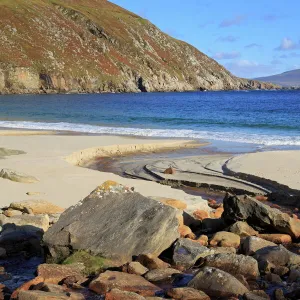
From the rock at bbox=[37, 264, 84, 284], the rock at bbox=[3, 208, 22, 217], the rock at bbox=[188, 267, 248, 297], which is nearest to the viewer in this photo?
the rock at bbox=[188, 267, 248, 297]

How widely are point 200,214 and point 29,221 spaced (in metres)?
3.52

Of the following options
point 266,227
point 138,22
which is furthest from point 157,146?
point 138,22

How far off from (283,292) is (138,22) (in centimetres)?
15964

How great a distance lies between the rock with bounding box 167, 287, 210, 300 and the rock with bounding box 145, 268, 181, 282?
637 millimetres

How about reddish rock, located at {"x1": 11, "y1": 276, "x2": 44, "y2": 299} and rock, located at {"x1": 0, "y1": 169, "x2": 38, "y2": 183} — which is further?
rock, located at {"x1": 0, "y1": 169, "x2": 38, "y2": 183}

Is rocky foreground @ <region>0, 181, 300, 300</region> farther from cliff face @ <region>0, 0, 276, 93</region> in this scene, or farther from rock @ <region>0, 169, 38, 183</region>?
cliff face @ <region>0, 0, 276, 93</region>

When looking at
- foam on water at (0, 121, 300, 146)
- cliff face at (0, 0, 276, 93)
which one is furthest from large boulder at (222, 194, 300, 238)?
cliff face at (0, 0, 276, 93)

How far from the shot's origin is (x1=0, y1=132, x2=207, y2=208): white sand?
1276 cm

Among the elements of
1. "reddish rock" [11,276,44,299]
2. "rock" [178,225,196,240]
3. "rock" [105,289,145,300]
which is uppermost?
"rock" [105,289,145,300]

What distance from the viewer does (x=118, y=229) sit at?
793 cm

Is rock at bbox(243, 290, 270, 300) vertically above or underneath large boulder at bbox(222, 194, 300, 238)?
underneath

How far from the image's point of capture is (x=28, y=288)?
271 inches

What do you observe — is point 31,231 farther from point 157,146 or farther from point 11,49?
point 11,49

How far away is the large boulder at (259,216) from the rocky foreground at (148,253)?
2cm
